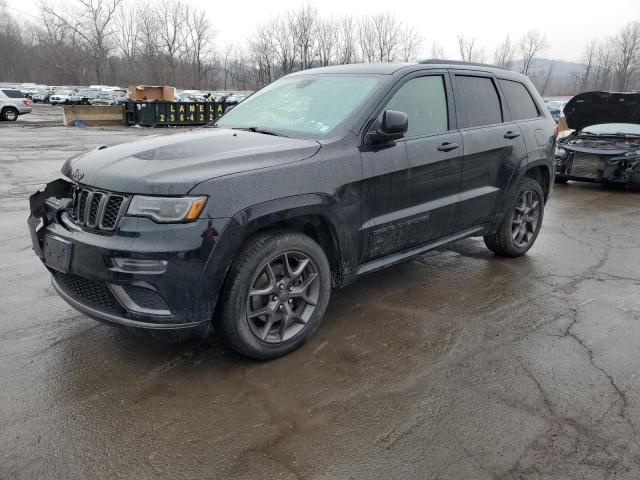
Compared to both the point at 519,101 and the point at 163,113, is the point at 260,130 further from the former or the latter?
the point at 163,113

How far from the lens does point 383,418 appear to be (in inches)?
104

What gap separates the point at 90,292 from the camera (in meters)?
2.85

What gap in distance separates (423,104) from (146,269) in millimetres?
2508

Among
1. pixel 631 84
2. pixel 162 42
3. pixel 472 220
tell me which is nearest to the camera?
pixel 472 220

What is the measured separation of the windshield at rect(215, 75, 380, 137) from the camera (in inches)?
141

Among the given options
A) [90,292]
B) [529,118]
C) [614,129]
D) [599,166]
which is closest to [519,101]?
[529,118]

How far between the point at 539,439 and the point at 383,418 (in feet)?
2.53

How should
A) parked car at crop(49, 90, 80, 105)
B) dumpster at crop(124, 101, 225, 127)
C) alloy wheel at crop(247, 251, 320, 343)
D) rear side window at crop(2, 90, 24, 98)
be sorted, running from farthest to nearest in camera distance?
1. parked car at crop(49, 90, 80, 105)
2. rear side window at crop(2, 90, 24, 98)
3. dumpster at crop(124, 101, 225, 127)
4. alloy wheel at crop(247, 251, 320, 343)

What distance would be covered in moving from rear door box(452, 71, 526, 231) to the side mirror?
1019 mm

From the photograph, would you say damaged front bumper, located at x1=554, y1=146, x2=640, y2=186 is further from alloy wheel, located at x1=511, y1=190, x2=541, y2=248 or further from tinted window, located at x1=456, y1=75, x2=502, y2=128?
tinted window, located at x1=456, y1=75, x2=502, y2=128

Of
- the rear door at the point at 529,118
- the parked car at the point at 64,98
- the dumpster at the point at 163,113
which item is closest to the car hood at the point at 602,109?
the rear door at the point at 529,118

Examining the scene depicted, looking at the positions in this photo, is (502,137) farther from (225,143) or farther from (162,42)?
(162,42)

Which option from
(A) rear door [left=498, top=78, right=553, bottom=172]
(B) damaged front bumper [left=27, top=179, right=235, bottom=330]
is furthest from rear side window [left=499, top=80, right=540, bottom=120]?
(B) damaged front bumper [left=27, top=179, right=235, bottom=330]

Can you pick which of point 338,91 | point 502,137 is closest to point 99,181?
point 338,91
